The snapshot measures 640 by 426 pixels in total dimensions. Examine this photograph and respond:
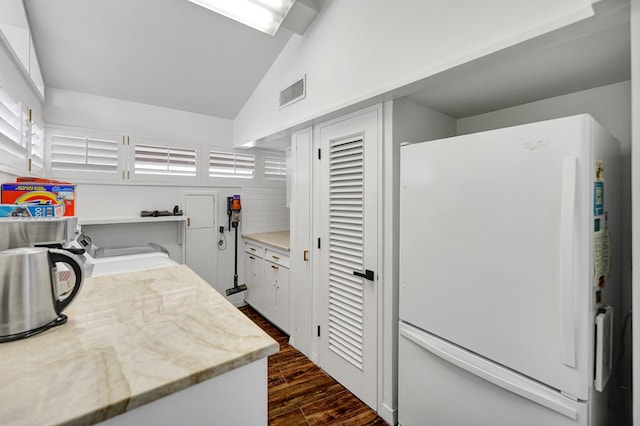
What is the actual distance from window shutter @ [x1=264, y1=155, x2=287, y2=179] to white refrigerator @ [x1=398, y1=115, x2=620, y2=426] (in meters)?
2.62

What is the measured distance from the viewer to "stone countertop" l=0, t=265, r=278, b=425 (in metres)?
0.57

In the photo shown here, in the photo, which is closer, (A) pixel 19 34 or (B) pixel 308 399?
(A) pixel 19 34

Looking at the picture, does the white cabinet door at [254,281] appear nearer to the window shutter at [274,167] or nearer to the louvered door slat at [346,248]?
the window shutter at [274,167]

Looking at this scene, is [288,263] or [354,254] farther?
[288,263]

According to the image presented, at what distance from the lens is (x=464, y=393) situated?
51.9 inches

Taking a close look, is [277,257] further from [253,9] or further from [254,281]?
[253,9]

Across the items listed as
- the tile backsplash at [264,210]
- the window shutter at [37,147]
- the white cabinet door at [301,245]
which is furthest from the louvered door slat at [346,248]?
the window shutter at [37,147]

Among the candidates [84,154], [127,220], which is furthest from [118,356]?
[84,154]

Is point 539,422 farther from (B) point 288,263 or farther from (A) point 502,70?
(B) point 288,263

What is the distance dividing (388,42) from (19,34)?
227 cm

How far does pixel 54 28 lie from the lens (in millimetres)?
2062

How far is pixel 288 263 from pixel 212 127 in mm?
1962

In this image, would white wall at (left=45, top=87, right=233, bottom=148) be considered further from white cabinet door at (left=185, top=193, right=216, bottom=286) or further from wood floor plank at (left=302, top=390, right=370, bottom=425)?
wood floor plank at (left=302, top=390, right=370, bottom=425)

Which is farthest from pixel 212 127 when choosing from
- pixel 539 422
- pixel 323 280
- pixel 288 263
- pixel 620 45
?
pixel 539 422
